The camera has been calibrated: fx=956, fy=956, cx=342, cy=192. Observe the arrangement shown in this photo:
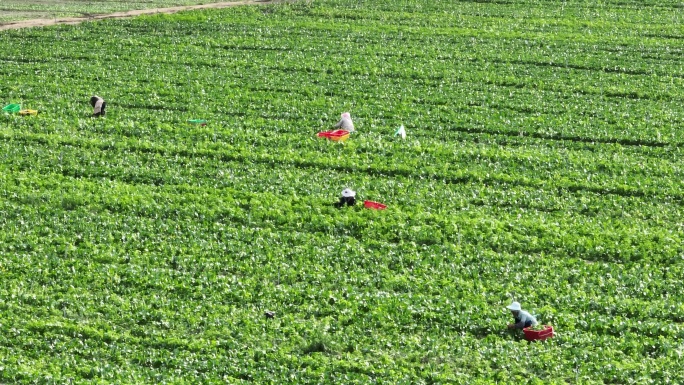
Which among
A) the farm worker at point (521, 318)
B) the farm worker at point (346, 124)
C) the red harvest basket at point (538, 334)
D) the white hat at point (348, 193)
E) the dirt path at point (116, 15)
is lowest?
the red harvest basket at point (538, 334)

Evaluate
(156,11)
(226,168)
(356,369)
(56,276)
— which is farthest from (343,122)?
(156,11)

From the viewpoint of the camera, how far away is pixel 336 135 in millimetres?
21484

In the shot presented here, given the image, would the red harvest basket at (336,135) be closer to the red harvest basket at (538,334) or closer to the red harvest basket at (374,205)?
the red harvest basket at (374,205)

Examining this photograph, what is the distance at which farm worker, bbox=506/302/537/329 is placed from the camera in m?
13.2

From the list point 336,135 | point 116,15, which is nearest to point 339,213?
point 336,135

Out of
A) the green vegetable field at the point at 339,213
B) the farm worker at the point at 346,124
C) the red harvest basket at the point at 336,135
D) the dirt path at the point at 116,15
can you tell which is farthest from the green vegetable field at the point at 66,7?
the red harvest basket at the point at 336,135

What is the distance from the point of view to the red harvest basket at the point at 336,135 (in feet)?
70.3

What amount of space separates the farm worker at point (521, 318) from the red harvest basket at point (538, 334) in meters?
0.14

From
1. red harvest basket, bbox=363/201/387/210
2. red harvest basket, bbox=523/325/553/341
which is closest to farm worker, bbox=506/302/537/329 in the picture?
red harvest basket, bbox=523/325/553/341

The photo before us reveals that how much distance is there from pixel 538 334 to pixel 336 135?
31.2 feet

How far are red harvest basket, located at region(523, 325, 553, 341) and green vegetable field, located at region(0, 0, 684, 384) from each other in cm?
15

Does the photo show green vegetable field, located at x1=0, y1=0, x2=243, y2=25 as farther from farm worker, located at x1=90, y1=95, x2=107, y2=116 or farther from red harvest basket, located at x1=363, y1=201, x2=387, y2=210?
red harvest basket, located at x1=363, y1=201, x2=387, y2=210

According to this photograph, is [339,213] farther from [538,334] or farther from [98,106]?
[98,106]

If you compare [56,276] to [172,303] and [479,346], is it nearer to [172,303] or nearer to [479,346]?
[172,303]
